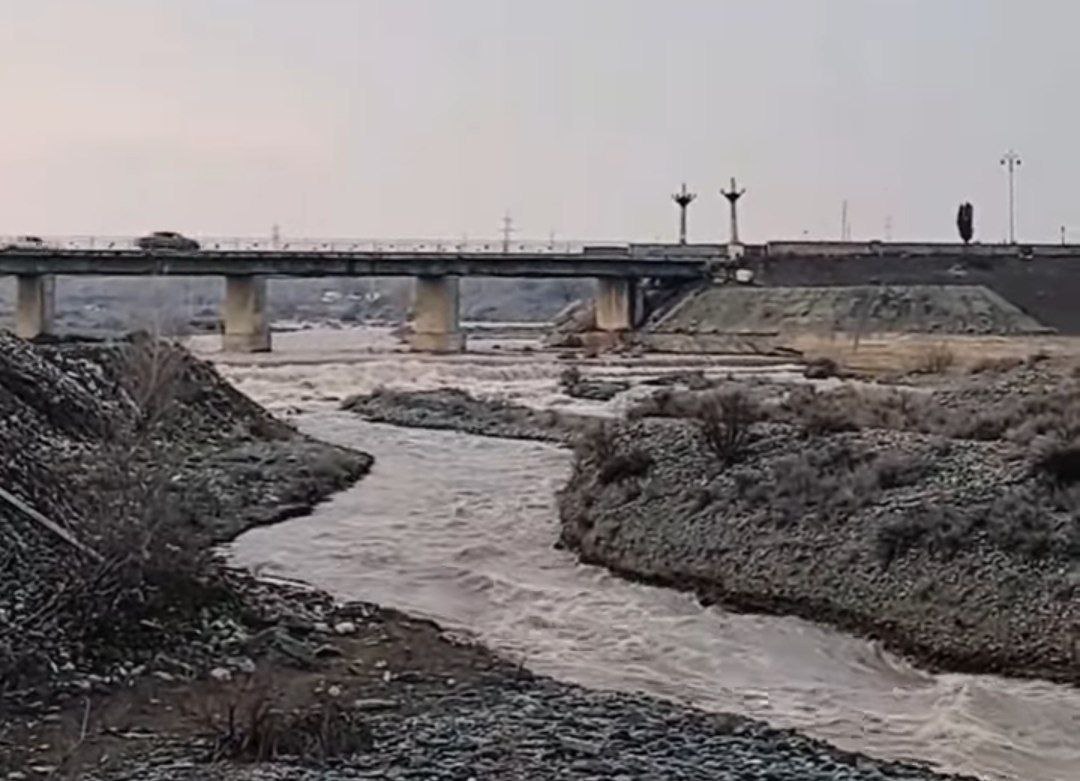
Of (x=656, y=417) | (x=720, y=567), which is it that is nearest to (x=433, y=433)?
(x=656, y=417)

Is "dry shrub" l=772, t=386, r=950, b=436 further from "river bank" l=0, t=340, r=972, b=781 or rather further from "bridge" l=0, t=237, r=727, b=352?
"bridge" l=0, t=237, r=727, b=352

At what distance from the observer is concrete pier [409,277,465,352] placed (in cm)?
9269

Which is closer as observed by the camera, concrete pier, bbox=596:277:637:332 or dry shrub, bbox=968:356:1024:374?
dry shrub, bbox=968:356:1024:374

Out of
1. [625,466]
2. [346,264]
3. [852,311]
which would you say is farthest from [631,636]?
[346,264]

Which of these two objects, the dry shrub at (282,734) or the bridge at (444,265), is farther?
the bridge at (444,265)

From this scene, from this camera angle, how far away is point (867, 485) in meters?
22.4

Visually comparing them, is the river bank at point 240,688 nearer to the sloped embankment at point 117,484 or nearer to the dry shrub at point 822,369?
the sloped embankment at point 117,484

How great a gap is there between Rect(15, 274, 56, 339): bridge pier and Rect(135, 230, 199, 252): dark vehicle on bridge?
6.37 meters

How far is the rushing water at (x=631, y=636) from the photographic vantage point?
49.0 feet

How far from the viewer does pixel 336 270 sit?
89312mm

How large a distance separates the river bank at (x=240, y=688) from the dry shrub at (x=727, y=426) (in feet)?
26.1

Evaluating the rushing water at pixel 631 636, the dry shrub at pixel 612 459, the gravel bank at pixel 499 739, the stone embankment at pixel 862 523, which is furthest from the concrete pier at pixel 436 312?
the gravel bank at pixel 499 739

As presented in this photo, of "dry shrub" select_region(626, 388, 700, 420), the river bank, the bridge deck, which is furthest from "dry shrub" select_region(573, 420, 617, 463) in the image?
the bridge deck

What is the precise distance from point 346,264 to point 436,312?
6.72 metres
